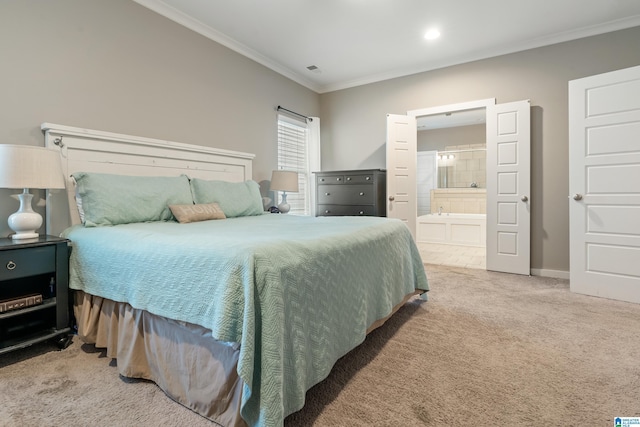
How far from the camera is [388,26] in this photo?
3.34 meters

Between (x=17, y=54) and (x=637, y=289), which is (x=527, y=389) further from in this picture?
(x=17, y=54)

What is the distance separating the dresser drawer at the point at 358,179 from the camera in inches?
170

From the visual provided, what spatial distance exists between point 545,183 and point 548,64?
139 cm

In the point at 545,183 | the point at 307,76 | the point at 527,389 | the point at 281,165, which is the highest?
the point at 307,76

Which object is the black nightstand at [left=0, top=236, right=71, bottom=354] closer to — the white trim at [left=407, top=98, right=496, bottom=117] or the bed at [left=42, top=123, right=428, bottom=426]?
the bed at [left=42, top=123, right=428, bottom=426]

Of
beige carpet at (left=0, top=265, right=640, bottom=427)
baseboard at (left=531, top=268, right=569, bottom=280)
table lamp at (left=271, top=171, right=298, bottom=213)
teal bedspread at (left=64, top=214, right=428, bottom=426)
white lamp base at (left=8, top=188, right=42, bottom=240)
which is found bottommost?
beige carpet at (left=0, top=265, right=640, bottom=427)

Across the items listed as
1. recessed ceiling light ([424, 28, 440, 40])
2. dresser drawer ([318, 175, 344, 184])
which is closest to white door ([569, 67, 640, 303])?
recessed ceiling light ([424, 28, 440, 40])

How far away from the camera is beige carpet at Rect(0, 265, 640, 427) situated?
1303mm

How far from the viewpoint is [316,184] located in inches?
186

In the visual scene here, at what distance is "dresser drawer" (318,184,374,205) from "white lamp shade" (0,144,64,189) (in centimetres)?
318

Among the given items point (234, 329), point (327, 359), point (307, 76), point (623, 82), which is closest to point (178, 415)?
point (234, 329)

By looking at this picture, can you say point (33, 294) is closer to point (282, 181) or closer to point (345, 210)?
point (282, 181)

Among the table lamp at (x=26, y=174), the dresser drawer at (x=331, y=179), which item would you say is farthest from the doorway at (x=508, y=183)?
the table lamp at (x=26, y=174)

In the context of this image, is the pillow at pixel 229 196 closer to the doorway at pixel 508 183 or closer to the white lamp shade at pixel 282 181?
the white lamp shade at pixel 282 181
